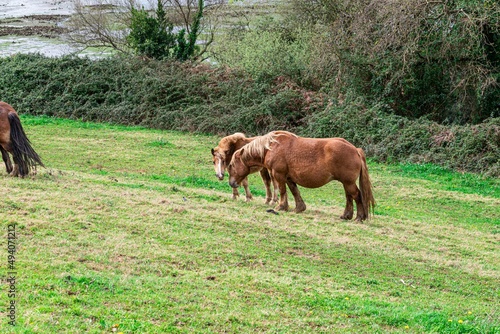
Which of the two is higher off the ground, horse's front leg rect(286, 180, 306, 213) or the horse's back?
the horse's back

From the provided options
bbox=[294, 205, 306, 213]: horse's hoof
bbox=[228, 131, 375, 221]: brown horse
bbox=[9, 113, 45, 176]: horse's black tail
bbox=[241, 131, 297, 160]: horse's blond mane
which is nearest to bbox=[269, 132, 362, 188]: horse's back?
bbox=[228, 131, 375, 221]: brown horse

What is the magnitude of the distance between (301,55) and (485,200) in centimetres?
1391

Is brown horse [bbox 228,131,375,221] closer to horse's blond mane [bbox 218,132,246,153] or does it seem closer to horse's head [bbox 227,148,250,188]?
horse's head [bbox 227,148,250,188]

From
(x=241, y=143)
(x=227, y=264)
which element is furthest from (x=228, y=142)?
(x=227, y=264)

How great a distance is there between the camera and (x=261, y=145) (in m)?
13.6

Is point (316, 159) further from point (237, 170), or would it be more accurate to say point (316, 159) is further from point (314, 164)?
point (237, 170)

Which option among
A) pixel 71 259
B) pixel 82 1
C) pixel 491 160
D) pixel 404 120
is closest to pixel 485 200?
pixel 491 160

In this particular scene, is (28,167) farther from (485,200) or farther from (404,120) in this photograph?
(404,120)

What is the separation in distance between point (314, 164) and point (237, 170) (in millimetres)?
2166

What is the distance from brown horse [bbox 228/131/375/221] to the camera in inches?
491

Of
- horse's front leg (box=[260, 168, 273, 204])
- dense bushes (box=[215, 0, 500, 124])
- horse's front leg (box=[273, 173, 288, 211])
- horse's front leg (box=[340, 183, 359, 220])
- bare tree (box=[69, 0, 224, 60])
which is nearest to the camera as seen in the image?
horse's front leg (box=[340, 183, 359, 220])

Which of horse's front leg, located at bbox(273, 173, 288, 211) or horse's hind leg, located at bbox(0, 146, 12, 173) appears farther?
horse's hind leg, located at bbox(0, 146, 12, 173)

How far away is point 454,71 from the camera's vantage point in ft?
78.9

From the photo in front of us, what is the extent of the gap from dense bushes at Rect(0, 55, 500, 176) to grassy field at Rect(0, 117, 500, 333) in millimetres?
6259
